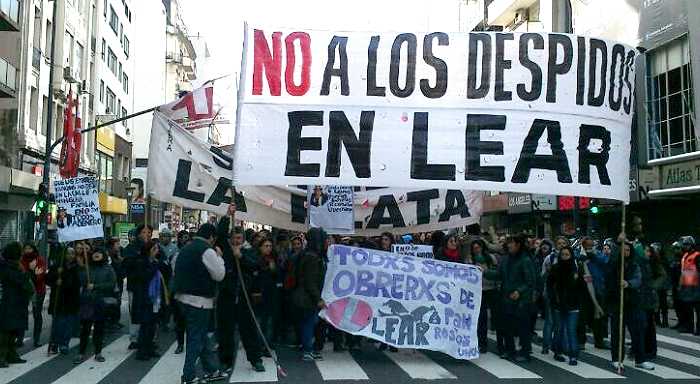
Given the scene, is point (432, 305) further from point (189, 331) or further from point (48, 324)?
point (48, 324)

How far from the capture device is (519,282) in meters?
9.85

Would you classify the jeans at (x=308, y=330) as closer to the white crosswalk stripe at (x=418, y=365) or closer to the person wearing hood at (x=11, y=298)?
the white crosswalk stripe at (x=418, y=365)

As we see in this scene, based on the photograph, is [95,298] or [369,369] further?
[95,298]

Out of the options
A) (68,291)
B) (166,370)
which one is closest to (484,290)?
(166,370)

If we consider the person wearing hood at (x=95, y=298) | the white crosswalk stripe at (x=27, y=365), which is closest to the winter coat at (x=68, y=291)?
the person wearing hood at (x=95, y=298)

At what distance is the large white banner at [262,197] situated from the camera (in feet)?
35.1

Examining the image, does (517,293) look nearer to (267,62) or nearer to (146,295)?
(267,62)

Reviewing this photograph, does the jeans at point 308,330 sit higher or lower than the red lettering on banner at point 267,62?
lower

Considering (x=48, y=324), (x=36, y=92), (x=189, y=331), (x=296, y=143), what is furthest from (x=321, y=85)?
(x=36, y=92)

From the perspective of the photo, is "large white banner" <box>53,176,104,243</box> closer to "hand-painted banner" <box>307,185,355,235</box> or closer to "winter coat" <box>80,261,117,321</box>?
"winter coat" <box>80,261,117,321</box>

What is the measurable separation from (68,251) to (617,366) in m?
7.96

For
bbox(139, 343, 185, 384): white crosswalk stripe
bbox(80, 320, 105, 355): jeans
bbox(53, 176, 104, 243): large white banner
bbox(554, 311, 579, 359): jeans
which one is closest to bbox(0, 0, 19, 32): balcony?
bbox(53, 176, 104, 243): large white banner

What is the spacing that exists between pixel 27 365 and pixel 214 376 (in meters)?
2.98

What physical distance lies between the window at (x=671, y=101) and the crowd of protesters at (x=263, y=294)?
11042 mm
